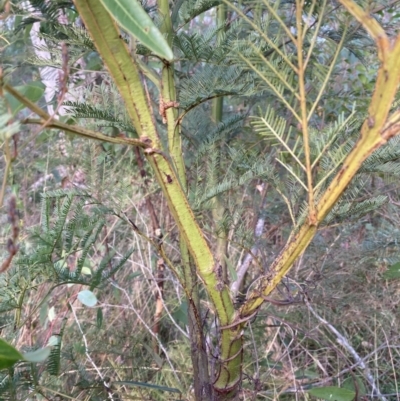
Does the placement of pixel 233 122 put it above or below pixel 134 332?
above

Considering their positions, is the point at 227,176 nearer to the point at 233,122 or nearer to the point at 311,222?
the point at 233,122

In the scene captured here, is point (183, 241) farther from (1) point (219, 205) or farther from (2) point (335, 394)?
(2) point (335, 394)

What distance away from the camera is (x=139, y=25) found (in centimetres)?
28

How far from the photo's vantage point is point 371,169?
0.50 m

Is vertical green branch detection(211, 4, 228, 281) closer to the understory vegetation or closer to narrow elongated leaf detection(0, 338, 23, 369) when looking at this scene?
the understory vegetation

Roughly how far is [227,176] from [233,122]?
0.24 feet

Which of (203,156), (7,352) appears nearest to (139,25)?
(7,352)

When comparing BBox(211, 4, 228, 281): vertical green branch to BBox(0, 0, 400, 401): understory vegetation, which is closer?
BBox(0, 0, 400, 401): understory vegetation

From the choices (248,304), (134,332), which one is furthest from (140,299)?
(248,304)

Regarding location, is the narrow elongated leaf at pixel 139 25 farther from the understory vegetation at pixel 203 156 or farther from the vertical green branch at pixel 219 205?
the vertical green branch at pixel 219 205

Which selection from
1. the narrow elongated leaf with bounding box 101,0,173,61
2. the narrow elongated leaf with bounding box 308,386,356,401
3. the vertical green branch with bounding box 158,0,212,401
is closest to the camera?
the narrow elongated leaf with bounding box 101,0,173,61

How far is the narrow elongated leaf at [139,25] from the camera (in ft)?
0.90

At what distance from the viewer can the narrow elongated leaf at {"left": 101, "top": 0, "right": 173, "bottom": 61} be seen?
0.27 meters

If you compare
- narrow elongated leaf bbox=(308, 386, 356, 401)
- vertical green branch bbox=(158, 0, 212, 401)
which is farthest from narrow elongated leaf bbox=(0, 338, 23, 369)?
narrow elongated leaf bbox=(308, 386, 356, 401)
